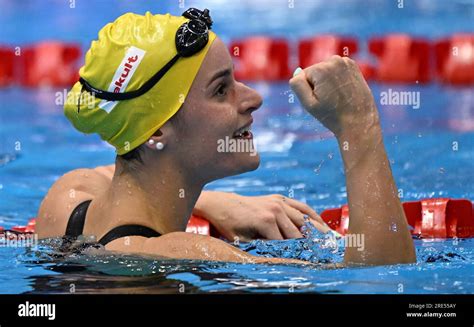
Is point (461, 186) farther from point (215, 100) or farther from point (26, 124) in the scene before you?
point (26, 124)

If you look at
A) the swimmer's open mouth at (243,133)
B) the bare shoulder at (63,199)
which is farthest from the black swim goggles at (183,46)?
the bare shoulder at (63,199)

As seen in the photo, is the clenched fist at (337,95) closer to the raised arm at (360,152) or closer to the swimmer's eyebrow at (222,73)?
the raised arm at (360,152)

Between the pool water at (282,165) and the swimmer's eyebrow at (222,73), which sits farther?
the swimmer's eyebrow at (222,73)

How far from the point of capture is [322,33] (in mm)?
7598

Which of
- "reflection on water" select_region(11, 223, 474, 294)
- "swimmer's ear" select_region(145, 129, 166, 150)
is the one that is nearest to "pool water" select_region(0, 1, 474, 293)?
"reflection on water" select_region(11, 223, 474, 294)

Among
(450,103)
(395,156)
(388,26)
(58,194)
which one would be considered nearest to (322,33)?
(388,26)

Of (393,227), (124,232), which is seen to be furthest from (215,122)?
(393,227)

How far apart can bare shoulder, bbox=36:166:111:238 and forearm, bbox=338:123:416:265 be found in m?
1.14

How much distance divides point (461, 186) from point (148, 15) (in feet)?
8.92

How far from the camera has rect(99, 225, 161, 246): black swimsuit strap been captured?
2.61 m

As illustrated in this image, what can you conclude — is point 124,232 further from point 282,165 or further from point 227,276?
point 282,165

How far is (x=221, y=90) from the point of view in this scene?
2736 millimetres

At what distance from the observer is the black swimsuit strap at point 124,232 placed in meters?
2.61

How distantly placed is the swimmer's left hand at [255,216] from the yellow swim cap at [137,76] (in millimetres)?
795
